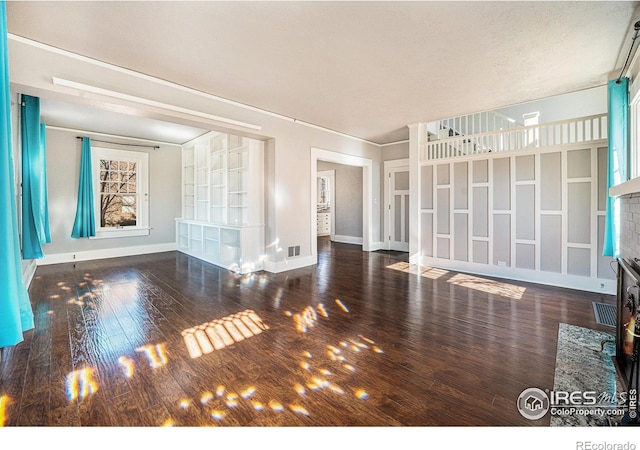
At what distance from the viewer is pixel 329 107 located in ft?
14.7

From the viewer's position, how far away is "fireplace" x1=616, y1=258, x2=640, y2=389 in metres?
1.53

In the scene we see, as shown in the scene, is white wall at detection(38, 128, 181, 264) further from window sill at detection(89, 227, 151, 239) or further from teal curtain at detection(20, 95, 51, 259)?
teal curtain at detection(20, 95, 51, 259)

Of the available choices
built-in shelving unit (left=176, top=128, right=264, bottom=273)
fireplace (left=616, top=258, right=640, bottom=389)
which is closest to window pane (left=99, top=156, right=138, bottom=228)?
built-in shelving unit (left=176, top=128, right=264, bottom=273)

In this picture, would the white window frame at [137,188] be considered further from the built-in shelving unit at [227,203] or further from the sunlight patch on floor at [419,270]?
the sunlight patch on floor at [419,270]

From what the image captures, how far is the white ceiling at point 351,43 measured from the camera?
227cm

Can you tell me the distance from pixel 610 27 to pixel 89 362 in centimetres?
498

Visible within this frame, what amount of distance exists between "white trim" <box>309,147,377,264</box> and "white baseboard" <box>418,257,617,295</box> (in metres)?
1.97

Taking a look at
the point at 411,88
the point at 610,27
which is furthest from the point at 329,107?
the point at 610,27

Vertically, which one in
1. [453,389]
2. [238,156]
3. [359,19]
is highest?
[359,19]

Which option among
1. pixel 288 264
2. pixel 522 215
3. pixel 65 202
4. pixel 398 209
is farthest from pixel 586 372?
pixel 65 202

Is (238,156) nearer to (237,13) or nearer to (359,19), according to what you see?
(237,13)

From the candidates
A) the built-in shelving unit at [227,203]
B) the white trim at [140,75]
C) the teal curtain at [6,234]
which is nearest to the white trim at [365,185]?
the white trim at [140,75]
